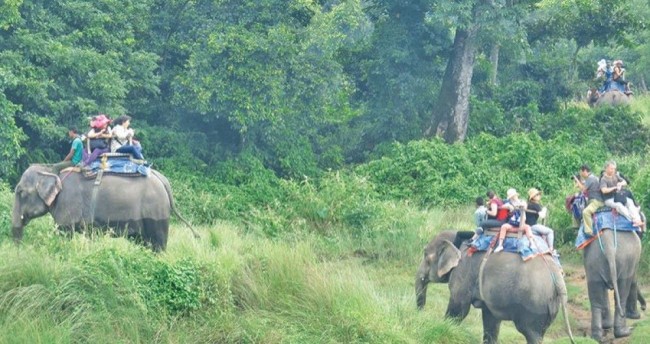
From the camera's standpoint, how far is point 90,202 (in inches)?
722

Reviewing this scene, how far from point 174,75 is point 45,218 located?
23.9 feet

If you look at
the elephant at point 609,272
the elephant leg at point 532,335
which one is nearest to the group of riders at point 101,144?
the elephant leg at point 532,335

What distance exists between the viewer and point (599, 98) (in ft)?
99.8

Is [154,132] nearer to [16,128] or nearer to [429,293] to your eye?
[16,128]

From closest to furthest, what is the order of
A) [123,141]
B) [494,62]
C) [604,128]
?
[123,141] < [604,128] < [494,62]

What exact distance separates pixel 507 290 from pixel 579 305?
3.77m

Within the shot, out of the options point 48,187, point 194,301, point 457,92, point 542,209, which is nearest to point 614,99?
point 457,92

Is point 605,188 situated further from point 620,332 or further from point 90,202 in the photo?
point 90,202

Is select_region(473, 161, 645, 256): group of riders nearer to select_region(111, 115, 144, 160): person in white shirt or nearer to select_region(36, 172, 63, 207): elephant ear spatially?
select_region(111, 115, 144, 160): person in white shirt

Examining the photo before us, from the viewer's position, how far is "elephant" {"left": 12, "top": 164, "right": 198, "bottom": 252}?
1833 centimetres

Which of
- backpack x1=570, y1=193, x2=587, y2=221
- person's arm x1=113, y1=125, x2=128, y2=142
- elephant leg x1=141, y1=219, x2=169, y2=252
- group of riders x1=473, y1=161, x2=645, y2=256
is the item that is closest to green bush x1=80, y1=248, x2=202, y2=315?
elephant leg x1=141, y1=219, x2=169, y2=252

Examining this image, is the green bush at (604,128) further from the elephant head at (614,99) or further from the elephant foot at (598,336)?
the elephant foot at (598,336)

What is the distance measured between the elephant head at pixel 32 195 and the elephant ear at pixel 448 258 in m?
5.02

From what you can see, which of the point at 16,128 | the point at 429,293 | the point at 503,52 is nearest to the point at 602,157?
the point at 503,52
